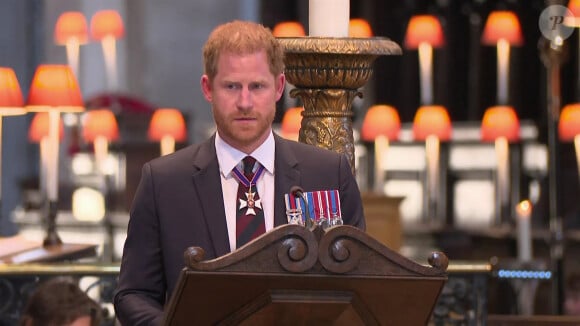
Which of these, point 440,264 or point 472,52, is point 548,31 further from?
point 472,52

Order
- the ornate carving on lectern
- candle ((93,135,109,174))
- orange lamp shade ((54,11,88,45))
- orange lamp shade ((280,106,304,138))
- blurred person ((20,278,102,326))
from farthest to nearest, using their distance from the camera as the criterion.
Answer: orange lamp shade ((54,11,88,45)), candle ((93,135,109,174)), orange lamp shade ((280,106,304,138)), blurred person ((20,278,102,326)), the ornate carving on lectern

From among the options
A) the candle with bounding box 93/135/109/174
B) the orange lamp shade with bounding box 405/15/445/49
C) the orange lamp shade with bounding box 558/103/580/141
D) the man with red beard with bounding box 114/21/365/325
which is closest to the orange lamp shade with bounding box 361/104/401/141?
the orange lamp shade with bounding box 405/15/445/49

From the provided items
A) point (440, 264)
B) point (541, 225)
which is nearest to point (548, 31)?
point (440, 264)

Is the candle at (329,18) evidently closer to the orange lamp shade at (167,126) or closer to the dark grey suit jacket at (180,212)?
the dark grey suit jacket at (180,212)

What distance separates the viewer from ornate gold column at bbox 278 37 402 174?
4.21m

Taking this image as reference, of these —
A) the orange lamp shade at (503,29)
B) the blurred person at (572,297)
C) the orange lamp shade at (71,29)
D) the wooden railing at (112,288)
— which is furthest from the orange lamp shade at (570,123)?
the wooden railing at (112,288)

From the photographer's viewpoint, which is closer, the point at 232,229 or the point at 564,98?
the point at 232,229

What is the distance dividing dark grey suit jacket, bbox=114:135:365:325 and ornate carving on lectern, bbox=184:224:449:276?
415mm

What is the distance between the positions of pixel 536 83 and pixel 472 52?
752 mm

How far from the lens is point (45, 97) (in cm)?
908

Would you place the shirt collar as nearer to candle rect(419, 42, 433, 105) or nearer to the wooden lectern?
the wooden lectern

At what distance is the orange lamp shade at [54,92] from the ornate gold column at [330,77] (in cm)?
482

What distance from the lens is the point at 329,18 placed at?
14.0ft

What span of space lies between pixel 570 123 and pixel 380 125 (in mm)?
2172
